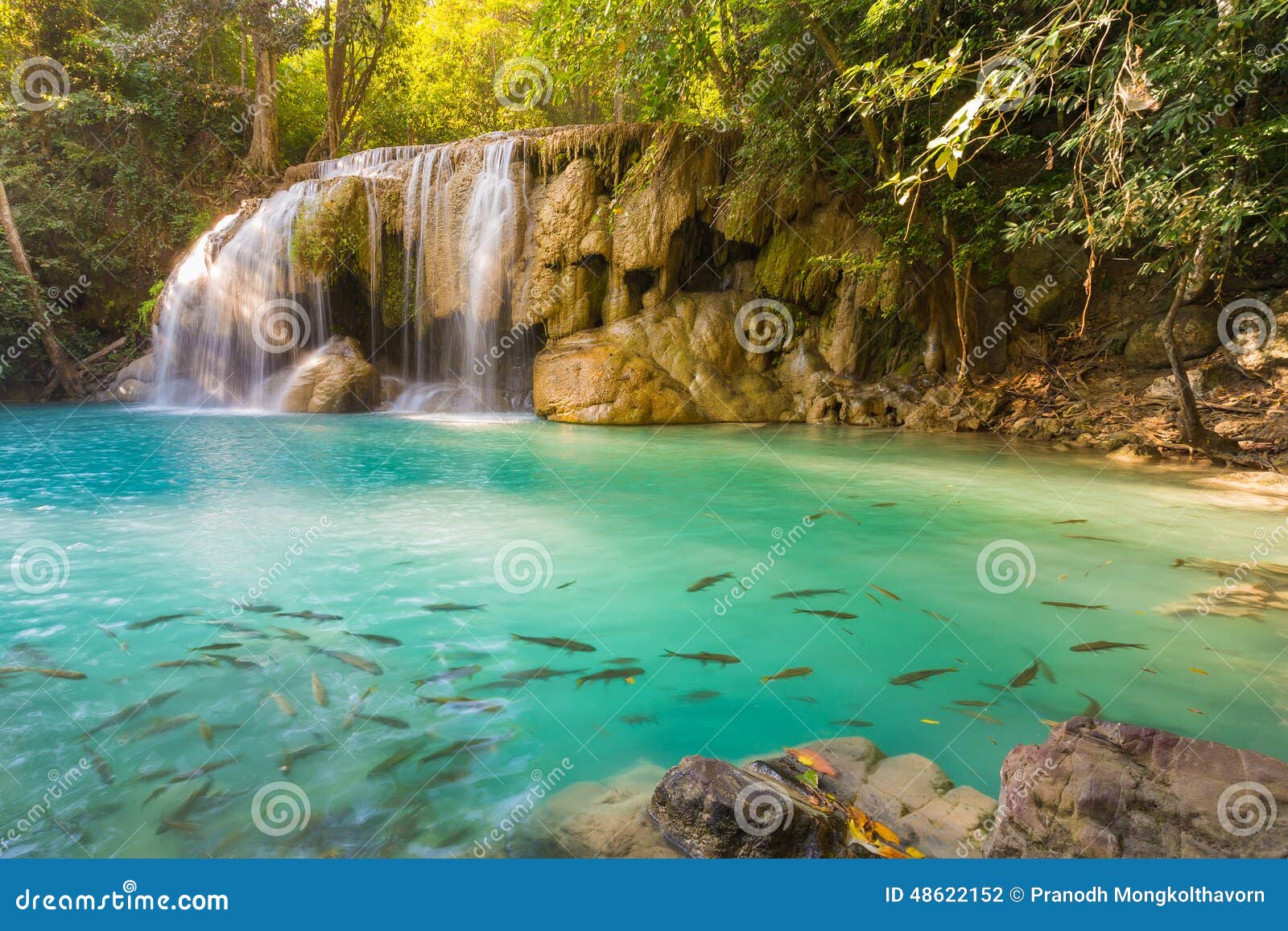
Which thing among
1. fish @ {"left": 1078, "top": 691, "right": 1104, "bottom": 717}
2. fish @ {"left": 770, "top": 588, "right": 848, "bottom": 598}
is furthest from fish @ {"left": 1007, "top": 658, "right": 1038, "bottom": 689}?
fish @ {"left": 770, "top": 588, "right": 848, "bottom": 598}

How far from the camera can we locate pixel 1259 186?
5902mm

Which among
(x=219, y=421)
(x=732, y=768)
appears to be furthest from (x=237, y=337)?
(x=732, y=768)

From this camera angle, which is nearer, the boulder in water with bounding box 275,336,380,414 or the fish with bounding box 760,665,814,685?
the fish with bounding box 760,665,814,685

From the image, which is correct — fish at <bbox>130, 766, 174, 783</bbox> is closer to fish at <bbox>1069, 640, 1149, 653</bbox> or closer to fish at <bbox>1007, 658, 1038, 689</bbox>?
fish at <bbox>1007, 658, 1038, 689</bbox>

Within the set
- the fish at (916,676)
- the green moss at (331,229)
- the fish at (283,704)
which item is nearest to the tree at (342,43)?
the green moss at (331,229)

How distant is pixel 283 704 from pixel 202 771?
0.38 meters

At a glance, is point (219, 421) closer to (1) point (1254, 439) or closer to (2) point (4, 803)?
(2) point (4, 803)

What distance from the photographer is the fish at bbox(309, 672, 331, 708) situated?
2408mm

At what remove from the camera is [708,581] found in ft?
12.3

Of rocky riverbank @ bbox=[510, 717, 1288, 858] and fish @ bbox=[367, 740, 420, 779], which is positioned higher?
rocky riverbank @ bbox=[510, 717, 1288, 858]

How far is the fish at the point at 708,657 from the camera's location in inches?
112

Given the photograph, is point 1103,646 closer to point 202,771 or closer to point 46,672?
point 202,771

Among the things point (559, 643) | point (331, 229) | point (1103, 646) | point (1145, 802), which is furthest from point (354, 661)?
point (331, 229)

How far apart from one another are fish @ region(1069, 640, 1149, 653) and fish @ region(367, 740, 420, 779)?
2715 millimetres
